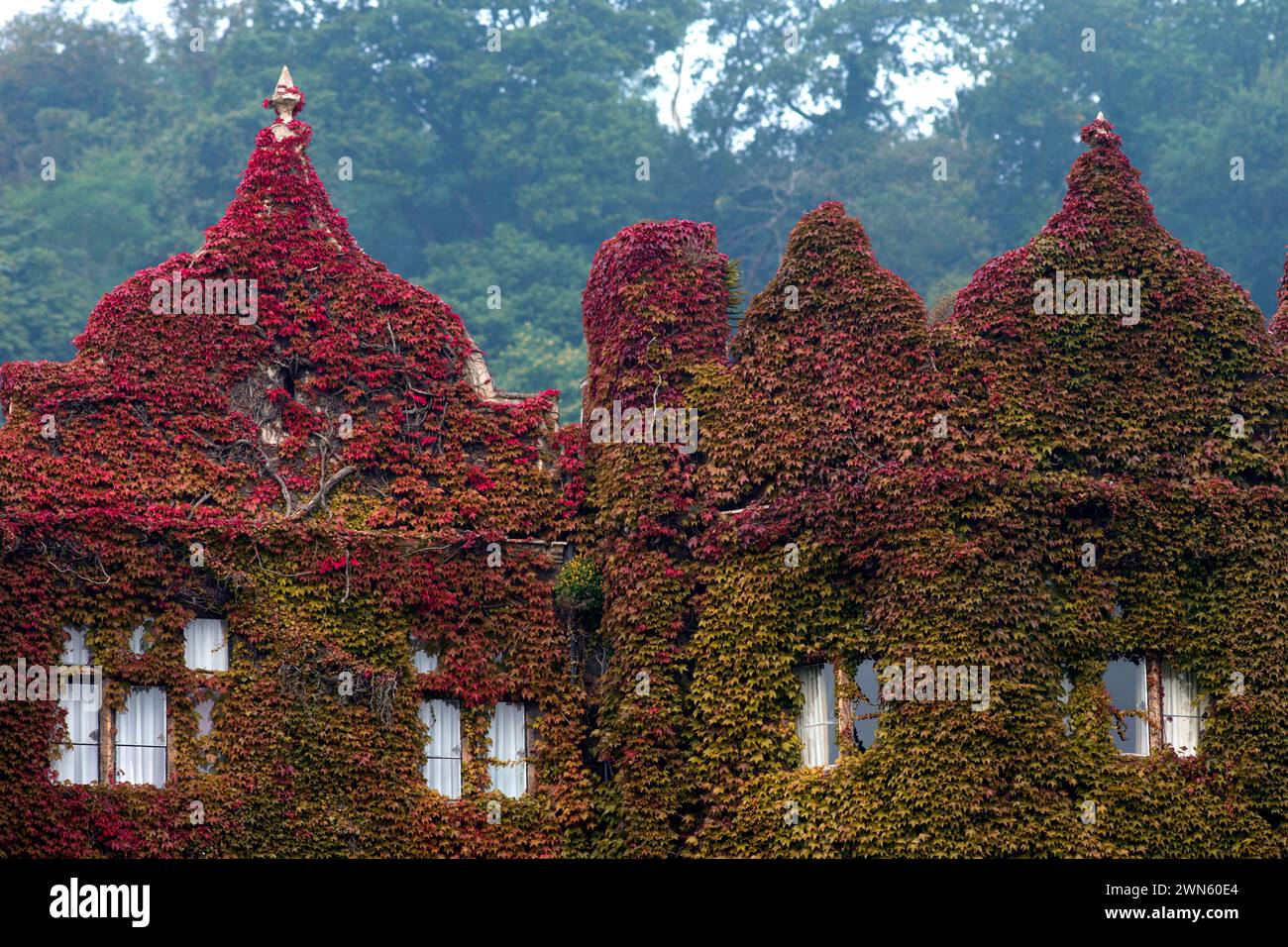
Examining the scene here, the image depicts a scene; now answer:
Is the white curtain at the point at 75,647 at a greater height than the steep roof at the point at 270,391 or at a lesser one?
lesser

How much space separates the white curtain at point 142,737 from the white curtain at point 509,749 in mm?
4397

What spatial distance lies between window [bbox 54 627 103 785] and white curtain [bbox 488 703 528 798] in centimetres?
522

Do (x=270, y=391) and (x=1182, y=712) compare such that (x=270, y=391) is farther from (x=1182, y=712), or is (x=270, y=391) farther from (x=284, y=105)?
(x=1182, y=712)

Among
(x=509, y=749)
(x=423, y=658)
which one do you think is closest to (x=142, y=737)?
(x=423, y=658)

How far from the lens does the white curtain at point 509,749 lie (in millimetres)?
28141

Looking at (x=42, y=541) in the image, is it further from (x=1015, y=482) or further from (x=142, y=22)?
(x=142, y=22)

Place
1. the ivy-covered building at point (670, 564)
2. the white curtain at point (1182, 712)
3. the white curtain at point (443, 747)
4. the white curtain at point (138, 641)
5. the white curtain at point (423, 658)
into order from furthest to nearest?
the white curtain at point (423, 658) → the white curtain at point (443, 747) → the white curtain at point (138, 641) → the white curtain at point (1182, 712) → the ivy-covered building at point (670, 564)

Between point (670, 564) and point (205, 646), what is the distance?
6.27m

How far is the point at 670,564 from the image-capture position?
28.0 m

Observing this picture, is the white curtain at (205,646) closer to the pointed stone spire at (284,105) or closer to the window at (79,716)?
the window at (79,716)

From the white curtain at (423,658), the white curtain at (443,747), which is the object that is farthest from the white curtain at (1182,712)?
the white curtain at (423,658)

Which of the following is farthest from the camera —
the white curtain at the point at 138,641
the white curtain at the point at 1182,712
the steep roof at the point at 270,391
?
the steep roof at the point at 270,391

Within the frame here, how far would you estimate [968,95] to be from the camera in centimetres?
7525
